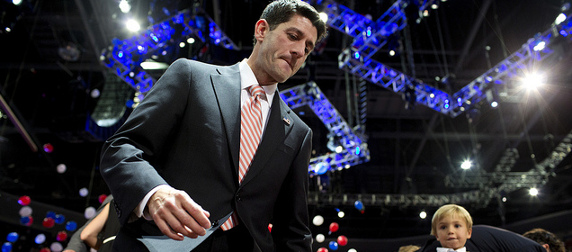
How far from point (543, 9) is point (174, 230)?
8559 mm

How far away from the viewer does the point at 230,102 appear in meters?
1.26

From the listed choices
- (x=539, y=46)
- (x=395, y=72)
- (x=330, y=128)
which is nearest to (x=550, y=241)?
(x=539, y=46)

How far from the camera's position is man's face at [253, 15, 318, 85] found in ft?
4.54

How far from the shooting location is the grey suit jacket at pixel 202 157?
1000mm

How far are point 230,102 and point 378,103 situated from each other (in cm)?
1107

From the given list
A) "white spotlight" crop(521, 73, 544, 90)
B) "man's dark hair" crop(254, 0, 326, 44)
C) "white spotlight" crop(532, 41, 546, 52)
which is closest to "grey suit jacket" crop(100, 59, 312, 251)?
"man's dark hair" crop(254, 0, 326, 44)

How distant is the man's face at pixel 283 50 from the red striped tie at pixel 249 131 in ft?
0.22

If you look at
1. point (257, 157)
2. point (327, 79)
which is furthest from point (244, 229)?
point (327, 79)

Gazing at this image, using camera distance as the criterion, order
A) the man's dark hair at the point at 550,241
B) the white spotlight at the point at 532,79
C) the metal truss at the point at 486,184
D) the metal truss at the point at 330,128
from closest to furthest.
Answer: the man's dark hair at the point at 550,241 → the white spotlight at the point at 532,79 → the metal truss at the point at 330,128 → the metal truss at the point at 486,184

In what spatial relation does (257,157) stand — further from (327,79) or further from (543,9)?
(327,79)

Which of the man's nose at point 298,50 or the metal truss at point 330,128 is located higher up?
the metal truss at point 330,128

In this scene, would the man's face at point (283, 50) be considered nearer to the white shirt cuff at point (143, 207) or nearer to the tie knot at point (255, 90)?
the tie knot at point (255, 90)

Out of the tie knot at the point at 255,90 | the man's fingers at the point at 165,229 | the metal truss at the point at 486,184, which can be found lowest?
the man's fingers at the point at 165,229

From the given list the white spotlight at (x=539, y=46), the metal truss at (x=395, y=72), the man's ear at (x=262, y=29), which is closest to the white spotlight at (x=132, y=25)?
the metal truss at (x=395, y=72)
